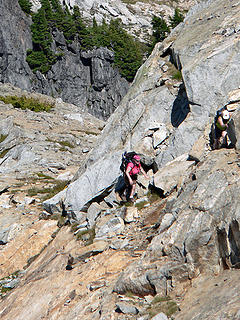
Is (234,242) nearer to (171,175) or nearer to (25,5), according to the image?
(171,175)

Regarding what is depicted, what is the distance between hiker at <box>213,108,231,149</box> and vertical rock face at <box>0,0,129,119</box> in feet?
210

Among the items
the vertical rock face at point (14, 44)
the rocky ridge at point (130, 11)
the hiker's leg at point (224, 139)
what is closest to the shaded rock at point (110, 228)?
the hiker's leg at point (224, 139)

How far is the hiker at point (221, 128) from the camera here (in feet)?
34.1

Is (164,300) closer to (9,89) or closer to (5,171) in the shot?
(5,171)

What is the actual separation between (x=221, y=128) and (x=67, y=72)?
7155 centimetres

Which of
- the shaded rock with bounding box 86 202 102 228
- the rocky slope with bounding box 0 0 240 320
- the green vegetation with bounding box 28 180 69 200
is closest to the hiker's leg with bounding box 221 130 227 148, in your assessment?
the rocky slope with bounding box 0 0 240 320

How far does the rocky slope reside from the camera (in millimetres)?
6766

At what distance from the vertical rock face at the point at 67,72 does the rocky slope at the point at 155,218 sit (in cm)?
5547

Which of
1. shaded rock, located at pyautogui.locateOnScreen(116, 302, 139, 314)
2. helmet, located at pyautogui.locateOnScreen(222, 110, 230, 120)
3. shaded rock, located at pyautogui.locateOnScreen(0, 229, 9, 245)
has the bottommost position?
shaded rock, located at pyautogui.locateOnScreen(0, 229, 9, 245)

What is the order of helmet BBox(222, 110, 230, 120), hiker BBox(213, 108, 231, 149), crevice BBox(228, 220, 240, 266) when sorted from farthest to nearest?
helmet BBox(222, 110, 230, 120) < hiker BBox(213, 108, 231, 149) < crevice BBox(228, 220, 240, 266)

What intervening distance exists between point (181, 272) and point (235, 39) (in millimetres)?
10486

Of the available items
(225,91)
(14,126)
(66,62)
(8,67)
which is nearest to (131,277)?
(225,91)

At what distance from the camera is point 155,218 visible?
10344 millimetres

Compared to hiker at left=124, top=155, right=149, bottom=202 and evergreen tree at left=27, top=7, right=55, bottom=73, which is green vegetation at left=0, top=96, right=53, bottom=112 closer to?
evergreen tree at left=27, top=7, right=55, bottom=73
